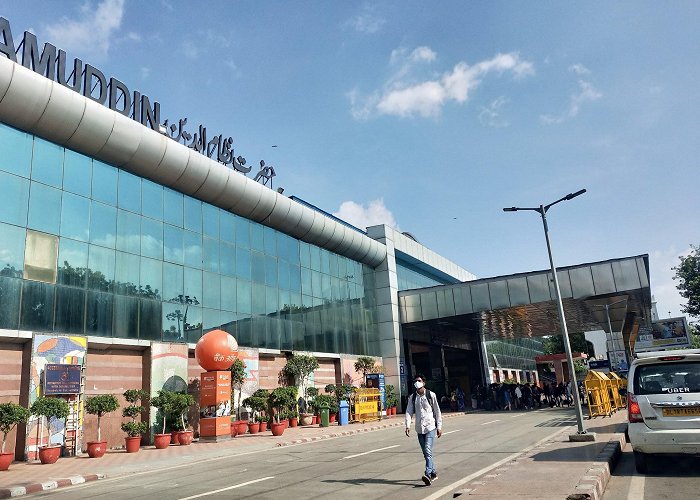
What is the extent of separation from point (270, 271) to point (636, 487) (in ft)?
81.6

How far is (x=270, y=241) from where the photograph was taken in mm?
32531

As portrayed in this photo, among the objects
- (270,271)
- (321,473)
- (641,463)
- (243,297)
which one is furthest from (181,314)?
(641,463)

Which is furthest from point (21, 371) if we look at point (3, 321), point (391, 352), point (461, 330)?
point (461, 330)

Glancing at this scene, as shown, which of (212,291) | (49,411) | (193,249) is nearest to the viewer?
(49,411)

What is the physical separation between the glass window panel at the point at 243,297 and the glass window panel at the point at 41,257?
398 inches

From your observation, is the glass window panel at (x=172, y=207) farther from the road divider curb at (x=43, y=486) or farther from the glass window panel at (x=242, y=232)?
the road divider curb at (x=43, y=486)

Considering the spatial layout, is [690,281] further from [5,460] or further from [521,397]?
[5,460]

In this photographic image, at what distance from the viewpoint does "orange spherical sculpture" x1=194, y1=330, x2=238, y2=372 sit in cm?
2272

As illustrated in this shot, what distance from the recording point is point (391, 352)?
40312mm

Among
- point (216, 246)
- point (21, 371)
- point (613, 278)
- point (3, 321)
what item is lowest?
point (21, 371)

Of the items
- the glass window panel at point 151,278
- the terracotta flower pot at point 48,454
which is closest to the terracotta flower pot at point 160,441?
the terracotta flower pot at point 48,454

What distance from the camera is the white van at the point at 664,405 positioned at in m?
9.36

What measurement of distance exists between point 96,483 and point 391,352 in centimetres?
2862

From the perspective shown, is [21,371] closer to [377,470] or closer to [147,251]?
[147,251]
